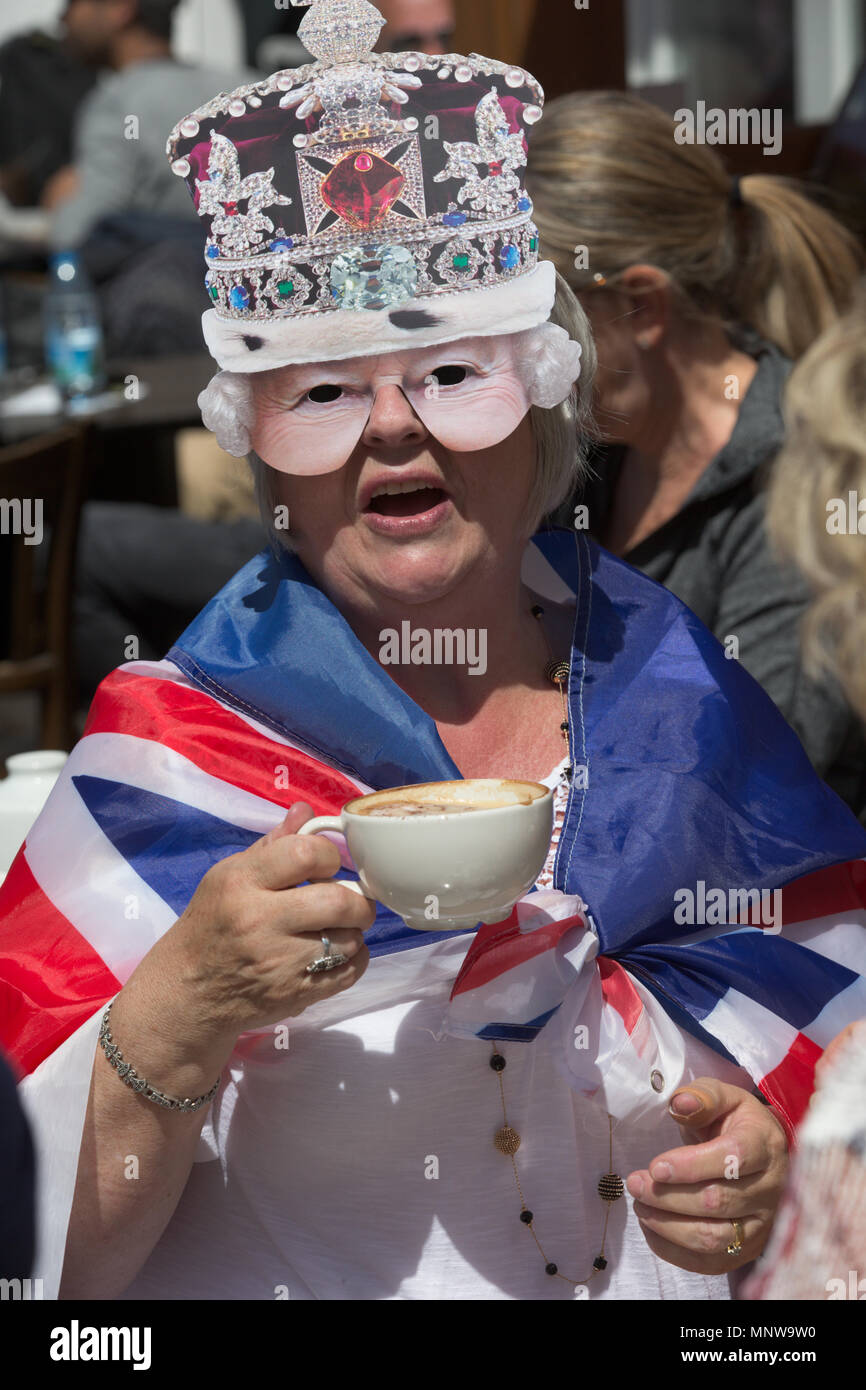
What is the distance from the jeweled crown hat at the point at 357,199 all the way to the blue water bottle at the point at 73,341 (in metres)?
3.95

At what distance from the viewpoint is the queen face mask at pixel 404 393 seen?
76.0 inches

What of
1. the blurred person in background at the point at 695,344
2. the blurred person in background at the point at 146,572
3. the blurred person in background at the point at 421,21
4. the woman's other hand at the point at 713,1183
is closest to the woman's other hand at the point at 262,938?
the woman's other hand at the point at 713,1183

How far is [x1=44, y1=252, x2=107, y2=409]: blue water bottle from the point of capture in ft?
19.0

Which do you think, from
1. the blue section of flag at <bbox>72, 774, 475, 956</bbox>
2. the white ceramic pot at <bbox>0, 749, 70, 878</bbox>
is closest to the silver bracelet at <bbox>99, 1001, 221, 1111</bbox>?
the blue section of flag at <bbox>72, 774, 475, 956</bbox>

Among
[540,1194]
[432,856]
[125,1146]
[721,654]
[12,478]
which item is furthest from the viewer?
[12,478]

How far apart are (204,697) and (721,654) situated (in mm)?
721

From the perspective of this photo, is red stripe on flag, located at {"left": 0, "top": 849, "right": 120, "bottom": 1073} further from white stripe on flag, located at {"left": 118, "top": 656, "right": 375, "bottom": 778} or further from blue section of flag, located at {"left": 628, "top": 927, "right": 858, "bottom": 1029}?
blue section of flag, located at {"left": 628, "top": 927, "right": 858, "bottom": 1029}

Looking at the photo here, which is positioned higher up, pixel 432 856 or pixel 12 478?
pixel 432 856

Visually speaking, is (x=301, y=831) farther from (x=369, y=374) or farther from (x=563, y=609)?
(x=563, y=609)

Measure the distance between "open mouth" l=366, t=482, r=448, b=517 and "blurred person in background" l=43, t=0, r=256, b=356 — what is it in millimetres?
5033

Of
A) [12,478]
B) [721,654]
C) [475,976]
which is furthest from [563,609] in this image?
[12,478]

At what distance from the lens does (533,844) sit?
158cm

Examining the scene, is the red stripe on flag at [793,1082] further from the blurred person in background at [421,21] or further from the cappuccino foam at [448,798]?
the blurred person in background at [421,21]
